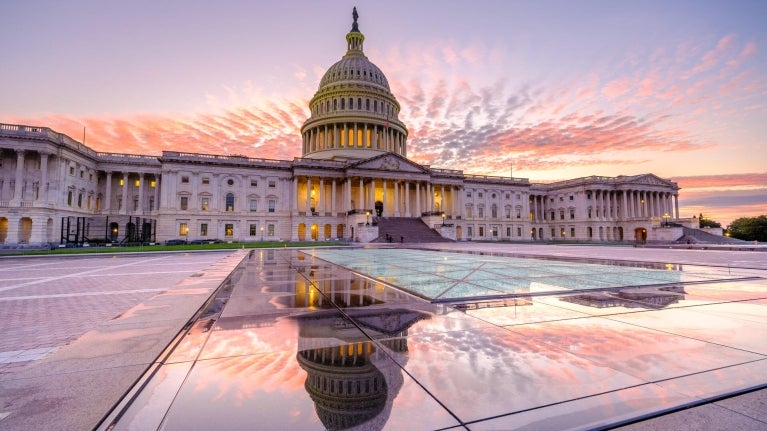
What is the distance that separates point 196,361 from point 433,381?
2647 millimetres

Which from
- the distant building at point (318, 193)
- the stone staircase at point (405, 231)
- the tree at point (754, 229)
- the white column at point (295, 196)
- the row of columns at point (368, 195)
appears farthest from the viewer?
the tree at point (754, 229)

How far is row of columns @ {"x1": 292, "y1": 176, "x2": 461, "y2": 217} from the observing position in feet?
228

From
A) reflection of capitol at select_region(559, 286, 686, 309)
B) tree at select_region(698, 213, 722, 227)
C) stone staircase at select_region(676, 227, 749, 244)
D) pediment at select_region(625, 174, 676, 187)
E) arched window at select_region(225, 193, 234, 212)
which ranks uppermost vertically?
pediment at select_region(625, 174, 676, 187)

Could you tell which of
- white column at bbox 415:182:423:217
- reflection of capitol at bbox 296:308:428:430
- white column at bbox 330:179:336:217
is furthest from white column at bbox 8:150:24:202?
reflection of capitol at bbox 296:308:428:430

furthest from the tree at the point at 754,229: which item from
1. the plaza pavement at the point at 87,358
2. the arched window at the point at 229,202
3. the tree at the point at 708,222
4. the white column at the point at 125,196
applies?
the white column at the point at 125,196

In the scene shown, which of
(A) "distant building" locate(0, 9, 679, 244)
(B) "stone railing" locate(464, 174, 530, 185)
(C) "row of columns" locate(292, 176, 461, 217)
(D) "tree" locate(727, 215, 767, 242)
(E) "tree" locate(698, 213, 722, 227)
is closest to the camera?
(A) "distant building" locate(0, 9, 679, 244)

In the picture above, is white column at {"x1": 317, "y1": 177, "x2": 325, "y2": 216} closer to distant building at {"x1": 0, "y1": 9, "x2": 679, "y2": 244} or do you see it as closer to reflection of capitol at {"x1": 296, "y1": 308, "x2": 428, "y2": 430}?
distant building at {"x1": 0, "y1": 9, "x2": 679, "y2": 244}

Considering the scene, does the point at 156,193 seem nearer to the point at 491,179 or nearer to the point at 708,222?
the point at 491,179

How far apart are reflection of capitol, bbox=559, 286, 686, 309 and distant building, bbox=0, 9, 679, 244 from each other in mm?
47893

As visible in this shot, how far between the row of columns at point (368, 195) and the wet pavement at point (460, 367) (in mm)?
62320

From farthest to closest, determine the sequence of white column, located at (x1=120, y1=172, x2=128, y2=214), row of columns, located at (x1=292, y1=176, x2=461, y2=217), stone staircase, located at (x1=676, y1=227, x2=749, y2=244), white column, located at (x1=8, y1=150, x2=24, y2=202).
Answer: row of columns, located at (x1=292, y1=176, x2=461, y2=217) < white column, located at (x1=120, y1=172, x2=128, y2=214) < stone staircase, located at (x1=676, y1=227, x2=749, y2=244) < white column, located at (x1=8, y1=150, x2=24, y2=202)

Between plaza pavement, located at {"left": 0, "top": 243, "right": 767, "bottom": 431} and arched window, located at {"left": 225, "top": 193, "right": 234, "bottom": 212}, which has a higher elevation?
arched window, located at {"left": 225, "top": 193, "right": 234, "bottom": 212}

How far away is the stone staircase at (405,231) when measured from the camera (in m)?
57.1

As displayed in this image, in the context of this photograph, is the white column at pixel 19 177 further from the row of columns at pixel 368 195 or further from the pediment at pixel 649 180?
the pediment at pixel 649 180
